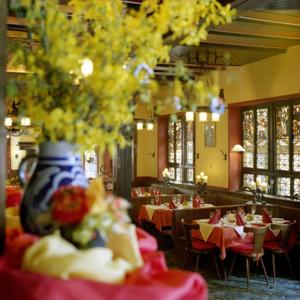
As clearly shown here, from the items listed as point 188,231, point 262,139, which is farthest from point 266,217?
point 262,139

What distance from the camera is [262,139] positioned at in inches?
350

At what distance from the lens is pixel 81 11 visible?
129 cm

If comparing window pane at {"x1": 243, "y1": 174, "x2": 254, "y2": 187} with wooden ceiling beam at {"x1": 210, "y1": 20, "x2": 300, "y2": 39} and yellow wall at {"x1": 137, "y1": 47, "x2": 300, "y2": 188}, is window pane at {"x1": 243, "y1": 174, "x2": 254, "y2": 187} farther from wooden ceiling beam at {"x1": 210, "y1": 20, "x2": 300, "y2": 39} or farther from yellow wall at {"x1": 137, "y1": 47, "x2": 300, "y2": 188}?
wooden ceiling beam at {"x1": 210, "y1": 20, "x2": 300, "y2": 39}

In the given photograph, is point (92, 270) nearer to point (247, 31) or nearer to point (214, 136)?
point (247, 31)

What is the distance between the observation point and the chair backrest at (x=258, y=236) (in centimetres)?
579

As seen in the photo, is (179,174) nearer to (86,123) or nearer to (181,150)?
(181,150)

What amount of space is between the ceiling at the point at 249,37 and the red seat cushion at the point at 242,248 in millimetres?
2420

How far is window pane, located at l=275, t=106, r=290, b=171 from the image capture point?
27.0 feet

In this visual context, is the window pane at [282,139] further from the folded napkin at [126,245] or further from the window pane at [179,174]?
the folded napkin at [126,245]

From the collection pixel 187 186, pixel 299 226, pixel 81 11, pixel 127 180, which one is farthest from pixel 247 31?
pixel 81 11

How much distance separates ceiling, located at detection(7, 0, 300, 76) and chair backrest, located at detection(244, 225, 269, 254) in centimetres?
212

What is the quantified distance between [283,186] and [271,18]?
3.39 metres

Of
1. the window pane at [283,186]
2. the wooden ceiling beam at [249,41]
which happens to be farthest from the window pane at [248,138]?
the wooden ceiling beam at [249,41]

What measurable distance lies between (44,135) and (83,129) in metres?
0.13
